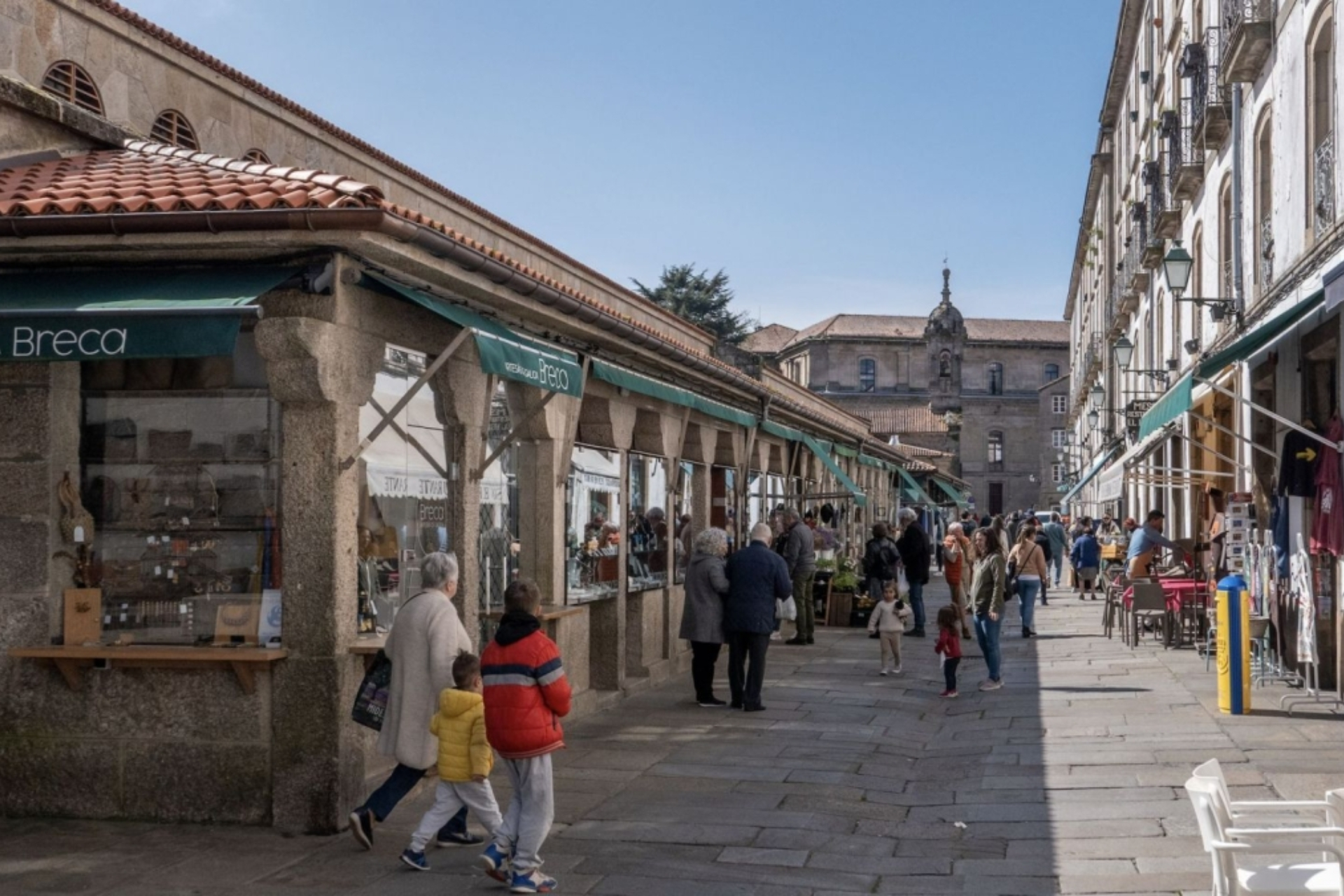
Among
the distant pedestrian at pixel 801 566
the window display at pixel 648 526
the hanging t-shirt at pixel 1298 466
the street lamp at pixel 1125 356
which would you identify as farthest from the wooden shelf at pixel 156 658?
the street lamp at pixel 1125 356

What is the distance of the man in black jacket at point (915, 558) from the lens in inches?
841

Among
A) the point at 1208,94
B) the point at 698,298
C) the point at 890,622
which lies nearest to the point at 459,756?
the point at 890,622

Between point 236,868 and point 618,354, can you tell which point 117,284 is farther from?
point 618,354

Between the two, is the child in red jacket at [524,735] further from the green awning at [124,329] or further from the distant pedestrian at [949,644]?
the distant pedestrian at [949,644]

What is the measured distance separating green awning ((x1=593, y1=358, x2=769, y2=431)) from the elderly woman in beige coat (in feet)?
16.9

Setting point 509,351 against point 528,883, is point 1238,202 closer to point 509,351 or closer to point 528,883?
point 509,351

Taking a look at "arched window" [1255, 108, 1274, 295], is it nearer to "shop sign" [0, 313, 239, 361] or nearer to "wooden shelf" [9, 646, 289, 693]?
"wooden shelf" [9, 646, 289, 693]

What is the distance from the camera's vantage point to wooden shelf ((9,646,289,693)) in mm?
8656

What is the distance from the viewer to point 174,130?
41.4ft

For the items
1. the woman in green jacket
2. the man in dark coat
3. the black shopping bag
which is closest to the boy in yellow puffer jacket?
the black shopping bag

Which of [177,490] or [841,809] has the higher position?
[177,490]

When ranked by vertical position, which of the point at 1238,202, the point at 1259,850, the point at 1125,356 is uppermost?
the point at 1238,202

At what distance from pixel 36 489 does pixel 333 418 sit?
184cm

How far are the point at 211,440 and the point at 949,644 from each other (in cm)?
781
